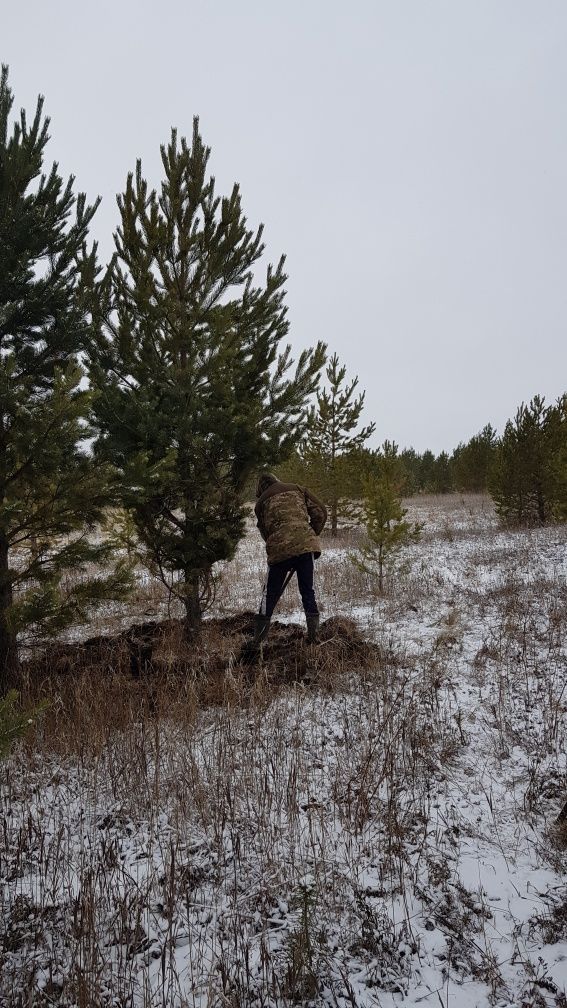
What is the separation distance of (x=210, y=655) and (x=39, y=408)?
3116 mm

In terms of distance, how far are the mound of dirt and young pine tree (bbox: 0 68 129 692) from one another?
0.89m

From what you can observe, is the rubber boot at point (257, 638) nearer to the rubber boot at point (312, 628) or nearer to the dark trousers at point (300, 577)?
the dark trousers at point (300, 577)

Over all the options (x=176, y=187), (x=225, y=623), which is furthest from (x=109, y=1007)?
(x=176, y=187)

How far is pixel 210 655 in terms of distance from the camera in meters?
5.39

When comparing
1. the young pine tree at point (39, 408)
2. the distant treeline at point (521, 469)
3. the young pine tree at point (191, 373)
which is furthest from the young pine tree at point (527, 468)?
the young pine tree at point (39, 408)

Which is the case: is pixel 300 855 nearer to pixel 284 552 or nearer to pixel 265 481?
pixel 284 552

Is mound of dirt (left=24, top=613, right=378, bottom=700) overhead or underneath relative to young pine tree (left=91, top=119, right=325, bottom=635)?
underneath

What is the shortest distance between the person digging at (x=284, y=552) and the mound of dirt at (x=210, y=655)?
0.24 metres

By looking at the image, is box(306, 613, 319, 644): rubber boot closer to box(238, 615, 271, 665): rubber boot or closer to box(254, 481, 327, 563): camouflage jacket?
box(238, 615, 271, 665): rubber boot

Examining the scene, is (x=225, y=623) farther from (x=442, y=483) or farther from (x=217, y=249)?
(x=442, y=483)

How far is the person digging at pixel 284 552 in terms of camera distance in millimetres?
5328

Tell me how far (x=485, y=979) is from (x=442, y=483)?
35763mm

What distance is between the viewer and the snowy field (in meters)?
1.89

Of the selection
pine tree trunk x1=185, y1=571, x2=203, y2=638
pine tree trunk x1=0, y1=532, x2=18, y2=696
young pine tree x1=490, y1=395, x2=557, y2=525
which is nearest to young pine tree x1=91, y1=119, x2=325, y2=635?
pine tree trunk x1=185, y1=571, x2=203, y2=638
